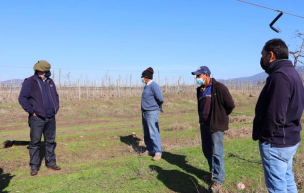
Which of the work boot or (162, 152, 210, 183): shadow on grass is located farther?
(162, 152, 210, 183): shadow on grass

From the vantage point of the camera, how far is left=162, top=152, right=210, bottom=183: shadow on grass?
5.18 m

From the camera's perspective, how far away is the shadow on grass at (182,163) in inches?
204

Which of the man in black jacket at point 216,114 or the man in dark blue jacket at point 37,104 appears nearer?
the man in black jacket at point 216,114

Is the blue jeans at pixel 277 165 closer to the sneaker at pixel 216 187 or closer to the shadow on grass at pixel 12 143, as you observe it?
the sneaker at pixel 216 187

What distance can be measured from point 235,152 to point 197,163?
1.32 metres

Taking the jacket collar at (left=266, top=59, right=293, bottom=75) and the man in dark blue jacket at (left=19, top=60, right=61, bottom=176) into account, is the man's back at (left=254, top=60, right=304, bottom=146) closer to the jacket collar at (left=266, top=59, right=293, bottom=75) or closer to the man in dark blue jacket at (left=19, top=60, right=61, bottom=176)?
the jacket collar at (left=266, top=59, right=293, bottom=75)

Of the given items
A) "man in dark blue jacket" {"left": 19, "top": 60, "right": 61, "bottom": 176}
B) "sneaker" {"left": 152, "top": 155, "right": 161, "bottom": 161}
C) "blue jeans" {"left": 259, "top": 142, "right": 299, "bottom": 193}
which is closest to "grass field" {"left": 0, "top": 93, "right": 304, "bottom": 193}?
"sneaker" {"left": 152, "top": 155, "right": 161, "bottom": 161}

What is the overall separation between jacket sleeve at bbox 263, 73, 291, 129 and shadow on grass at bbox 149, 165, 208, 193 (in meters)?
2.01

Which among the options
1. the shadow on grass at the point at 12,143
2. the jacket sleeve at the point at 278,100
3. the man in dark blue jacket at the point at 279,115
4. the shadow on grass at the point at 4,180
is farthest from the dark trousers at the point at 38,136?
the jacket sleeve at the point at 278,100

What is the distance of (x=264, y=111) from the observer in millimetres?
2777

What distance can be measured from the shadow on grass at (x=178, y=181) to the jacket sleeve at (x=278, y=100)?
6.61 ft

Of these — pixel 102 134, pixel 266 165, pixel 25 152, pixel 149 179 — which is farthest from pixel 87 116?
pixel 266 165

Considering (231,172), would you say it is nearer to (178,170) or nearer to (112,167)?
(178,170)

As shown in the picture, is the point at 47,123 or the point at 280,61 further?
the point at 47,123
